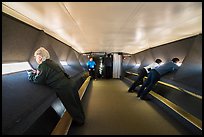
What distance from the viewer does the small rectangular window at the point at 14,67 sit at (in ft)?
10.2

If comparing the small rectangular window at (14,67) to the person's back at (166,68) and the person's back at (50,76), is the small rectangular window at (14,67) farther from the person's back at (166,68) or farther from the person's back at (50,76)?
the person's back at (166,68)

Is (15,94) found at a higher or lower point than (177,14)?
lower

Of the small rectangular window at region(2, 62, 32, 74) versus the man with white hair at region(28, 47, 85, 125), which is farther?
the small rectangular window at region(2, 62, 32, 74)

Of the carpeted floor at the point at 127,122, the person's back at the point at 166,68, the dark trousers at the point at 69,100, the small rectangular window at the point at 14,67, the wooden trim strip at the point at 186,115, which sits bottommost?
Result: the carpeted floor at the point at 127,122

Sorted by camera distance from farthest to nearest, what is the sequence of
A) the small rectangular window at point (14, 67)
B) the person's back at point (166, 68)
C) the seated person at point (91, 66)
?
the seated person at point (91, 66)
the person's back at point (166, 68)
the small rectangular window at point (14, 67)

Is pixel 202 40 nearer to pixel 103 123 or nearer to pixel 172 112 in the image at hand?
pixel 172 112

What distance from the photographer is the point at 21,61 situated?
377 cm

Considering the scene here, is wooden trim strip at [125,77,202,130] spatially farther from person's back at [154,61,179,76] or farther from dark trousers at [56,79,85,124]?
dark trousers at [56,79,85,124]

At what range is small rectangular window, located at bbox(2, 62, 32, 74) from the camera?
312 cm

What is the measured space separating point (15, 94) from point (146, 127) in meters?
2.42

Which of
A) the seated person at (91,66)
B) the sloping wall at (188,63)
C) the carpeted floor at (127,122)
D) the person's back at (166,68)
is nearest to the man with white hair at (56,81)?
the carpeted floor at (127,122)

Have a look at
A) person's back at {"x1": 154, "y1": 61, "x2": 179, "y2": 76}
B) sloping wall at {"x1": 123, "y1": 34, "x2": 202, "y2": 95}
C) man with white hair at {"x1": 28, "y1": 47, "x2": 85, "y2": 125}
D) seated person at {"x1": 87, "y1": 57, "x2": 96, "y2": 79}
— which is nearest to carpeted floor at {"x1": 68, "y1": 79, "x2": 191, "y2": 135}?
man with white hair at {"x1": 28, "y1": 47, "x2": 85, "y2": 125}

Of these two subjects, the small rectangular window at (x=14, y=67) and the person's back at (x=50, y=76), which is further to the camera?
the small rectangular window at (x=14, y=67)

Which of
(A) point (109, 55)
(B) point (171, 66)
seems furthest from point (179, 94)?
(A) point (109, 55)
